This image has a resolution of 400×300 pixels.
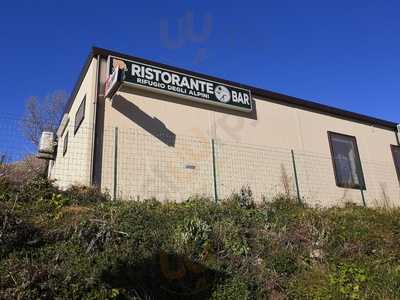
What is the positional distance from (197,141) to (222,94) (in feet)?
5.49

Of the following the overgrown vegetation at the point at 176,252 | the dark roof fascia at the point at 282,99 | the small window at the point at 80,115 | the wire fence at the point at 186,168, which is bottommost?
the overgrown vegetation at the point at 176,252

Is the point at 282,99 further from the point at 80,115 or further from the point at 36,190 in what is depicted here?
the point at 36,190

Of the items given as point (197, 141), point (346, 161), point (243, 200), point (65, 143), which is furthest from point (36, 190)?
point (346, 161)

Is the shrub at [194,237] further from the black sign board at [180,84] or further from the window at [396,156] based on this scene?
the window at [396,156]

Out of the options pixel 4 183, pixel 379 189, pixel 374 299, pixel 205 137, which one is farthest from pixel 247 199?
pixel 379 189

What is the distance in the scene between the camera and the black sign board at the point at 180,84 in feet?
32.8

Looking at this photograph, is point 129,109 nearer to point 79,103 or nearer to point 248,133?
point 79,103

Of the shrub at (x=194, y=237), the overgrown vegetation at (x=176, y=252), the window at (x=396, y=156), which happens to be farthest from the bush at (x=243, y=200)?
the window at (x=396, y=156)

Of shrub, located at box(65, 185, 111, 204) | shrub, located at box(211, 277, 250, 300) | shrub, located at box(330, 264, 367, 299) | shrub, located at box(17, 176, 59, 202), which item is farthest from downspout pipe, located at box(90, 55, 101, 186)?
shrub, located at box(330, 264, 367, 299)

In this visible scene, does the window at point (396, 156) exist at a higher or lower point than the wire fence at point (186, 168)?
higher

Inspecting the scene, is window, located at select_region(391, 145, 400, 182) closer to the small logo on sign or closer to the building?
the building

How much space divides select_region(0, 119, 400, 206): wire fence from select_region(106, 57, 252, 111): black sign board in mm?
1125

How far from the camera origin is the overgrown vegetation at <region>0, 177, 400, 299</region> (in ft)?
16.5

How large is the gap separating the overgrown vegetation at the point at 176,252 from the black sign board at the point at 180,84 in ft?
10.8
